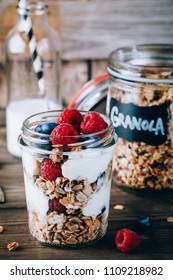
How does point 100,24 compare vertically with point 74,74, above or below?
above

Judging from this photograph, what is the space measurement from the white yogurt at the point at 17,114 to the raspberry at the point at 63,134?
404 millimetres

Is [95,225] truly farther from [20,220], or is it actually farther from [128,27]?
[128,27]

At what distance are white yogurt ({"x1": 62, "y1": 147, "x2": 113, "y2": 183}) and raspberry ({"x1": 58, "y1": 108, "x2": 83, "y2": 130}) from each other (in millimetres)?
62

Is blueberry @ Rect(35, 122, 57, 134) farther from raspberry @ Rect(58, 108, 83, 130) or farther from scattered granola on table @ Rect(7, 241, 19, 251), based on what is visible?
scattered granola on table @ Rect(7, 241, 19, 251)

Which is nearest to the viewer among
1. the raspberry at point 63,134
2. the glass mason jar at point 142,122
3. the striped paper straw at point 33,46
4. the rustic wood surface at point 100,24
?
the raspberry at point 63,134

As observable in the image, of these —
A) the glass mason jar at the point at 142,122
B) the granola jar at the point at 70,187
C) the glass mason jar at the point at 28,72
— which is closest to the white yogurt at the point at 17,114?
the glass mason jar at the point at 28,72

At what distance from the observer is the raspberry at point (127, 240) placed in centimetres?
95

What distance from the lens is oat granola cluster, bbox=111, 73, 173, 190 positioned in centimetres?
112

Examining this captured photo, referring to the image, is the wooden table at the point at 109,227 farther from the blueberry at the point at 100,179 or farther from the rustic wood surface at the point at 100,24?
the rustic wood surface at the point at 100,24

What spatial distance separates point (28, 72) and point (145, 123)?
1.31 feet

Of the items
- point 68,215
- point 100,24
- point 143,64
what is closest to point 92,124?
point 68,215

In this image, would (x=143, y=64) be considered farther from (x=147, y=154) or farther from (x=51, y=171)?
(x=51, y=171)

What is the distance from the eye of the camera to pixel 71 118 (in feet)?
3.22

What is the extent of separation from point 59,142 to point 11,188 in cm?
28
